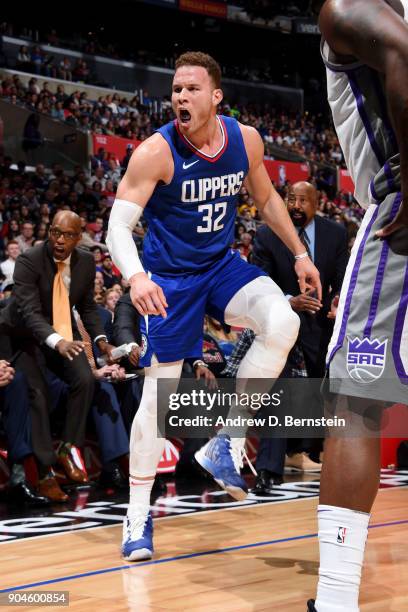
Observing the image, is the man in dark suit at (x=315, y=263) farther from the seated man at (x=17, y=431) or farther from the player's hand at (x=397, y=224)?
the player's hand at (x=397, y=224)

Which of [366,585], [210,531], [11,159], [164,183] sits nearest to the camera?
[366,585]

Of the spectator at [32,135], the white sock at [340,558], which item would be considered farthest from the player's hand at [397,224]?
the spectator at [32,135]

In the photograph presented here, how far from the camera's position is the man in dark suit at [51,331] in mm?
5145

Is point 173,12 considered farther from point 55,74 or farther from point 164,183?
point 164,183

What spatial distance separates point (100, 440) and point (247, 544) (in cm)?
194

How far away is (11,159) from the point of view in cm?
1666

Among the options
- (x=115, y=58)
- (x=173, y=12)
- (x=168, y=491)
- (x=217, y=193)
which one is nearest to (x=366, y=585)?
(x=217, y=193)

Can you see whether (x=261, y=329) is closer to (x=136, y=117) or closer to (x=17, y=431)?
(x=17, y=431)

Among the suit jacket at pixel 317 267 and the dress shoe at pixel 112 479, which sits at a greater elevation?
the suit jacket at pixel 317 267

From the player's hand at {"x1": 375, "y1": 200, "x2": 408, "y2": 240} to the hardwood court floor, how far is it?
A: 117cm

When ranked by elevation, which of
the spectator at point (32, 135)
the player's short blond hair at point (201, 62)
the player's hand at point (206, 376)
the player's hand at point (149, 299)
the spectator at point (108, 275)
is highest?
the spectator at point (32, 135)

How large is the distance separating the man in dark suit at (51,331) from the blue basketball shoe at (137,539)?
4.81 ft

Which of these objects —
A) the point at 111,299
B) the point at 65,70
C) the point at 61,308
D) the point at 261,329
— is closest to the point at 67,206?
the point at 111,299

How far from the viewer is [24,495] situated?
498 centimetres
